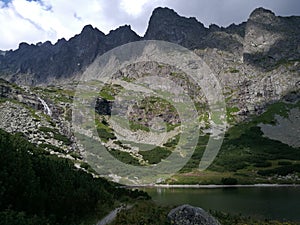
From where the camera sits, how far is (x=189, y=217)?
1830 cm

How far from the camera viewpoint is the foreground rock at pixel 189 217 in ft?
59.6

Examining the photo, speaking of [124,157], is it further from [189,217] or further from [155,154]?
[189,217]

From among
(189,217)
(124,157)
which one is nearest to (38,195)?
(189,217)

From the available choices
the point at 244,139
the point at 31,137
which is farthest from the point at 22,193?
the point at 244,139

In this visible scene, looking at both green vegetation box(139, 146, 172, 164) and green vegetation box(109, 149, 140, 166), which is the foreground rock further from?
green vegetation box(139, 146, 172, 164)

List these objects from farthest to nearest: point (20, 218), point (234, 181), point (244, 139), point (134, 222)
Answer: point (244, 139)
point (234, 181)
point (134, 222)
point (20, 218)

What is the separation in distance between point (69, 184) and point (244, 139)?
6196 inches

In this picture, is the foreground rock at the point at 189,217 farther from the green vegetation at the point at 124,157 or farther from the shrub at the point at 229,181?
the green vegetation at the point at 124,157

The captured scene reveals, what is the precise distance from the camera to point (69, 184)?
21125 mm

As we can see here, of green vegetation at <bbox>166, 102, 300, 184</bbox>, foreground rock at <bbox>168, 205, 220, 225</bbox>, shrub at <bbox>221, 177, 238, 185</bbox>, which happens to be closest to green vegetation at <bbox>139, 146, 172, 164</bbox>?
green vegetation at <bbox>166, 102, 300, 184</bbox>

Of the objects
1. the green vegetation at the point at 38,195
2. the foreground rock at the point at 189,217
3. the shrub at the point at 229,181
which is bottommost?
the shrub at the point at 229,181

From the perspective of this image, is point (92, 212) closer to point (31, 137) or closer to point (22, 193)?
point (22, 193)

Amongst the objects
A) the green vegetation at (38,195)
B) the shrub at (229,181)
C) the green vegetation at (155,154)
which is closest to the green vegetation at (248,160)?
the shrub at (229,181)

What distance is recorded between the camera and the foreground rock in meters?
18.2
